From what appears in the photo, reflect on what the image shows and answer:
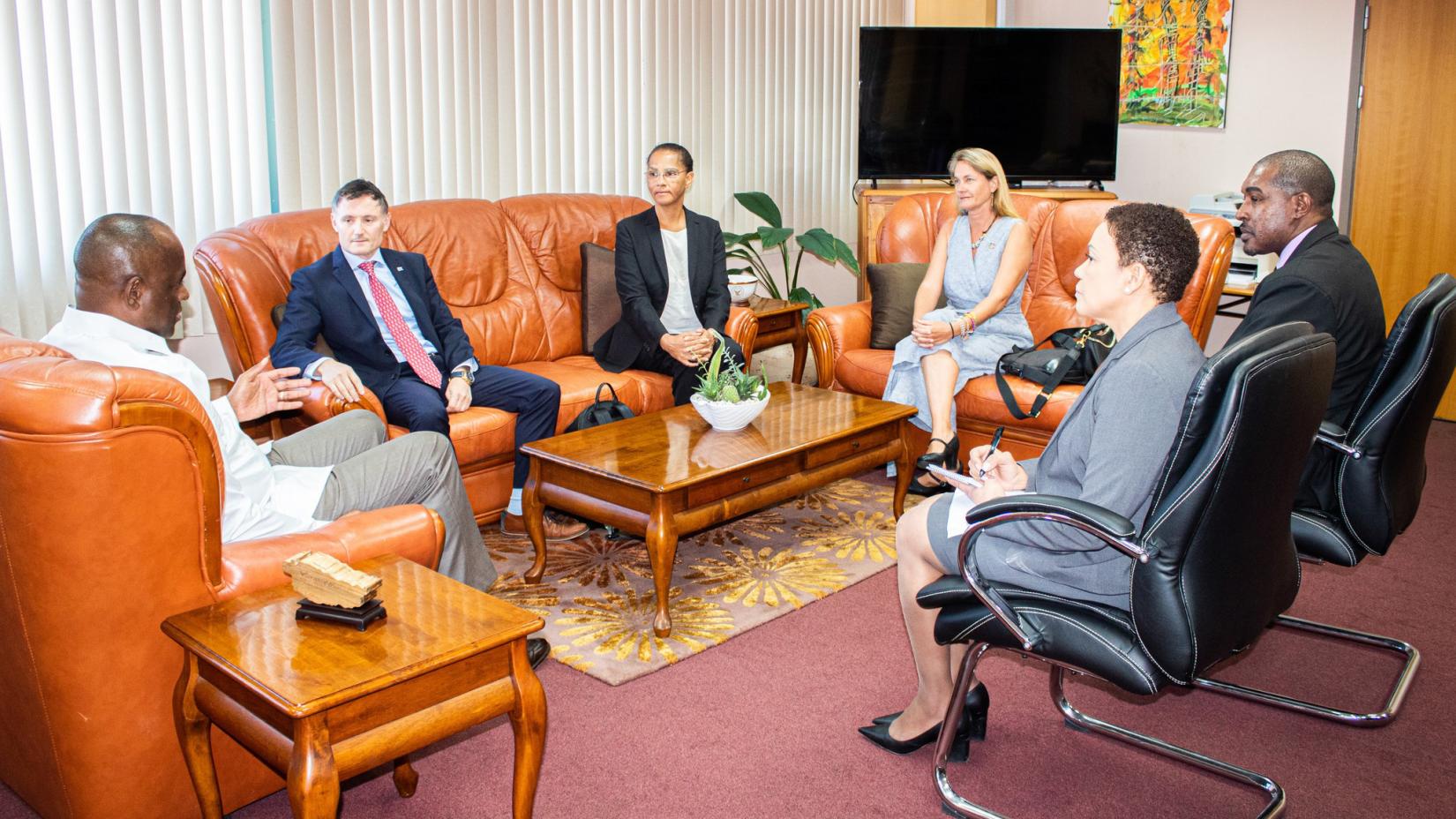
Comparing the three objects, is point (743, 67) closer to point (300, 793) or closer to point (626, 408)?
point (626, 408)

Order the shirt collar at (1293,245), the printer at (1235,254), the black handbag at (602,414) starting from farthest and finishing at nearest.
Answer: the printer at (1235,254) < the black handbag at (602,414) < the shirt collar at (1293,245)

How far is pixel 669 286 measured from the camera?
4.81 m

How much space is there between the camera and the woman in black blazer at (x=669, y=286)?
4.59 m

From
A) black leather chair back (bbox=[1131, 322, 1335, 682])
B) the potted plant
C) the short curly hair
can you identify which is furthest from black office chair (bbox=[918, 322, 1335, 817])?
the potted plant

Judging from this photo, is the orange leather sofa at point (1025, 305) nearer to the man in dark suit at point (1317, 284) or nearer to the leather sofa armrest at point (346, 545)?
the man in dark suit at point (1317, 284)

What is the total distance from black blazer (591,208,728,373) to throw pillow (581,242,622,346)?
0.19 feet

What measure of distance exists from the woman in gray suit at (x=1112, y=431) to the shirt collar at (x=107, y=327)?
166cm

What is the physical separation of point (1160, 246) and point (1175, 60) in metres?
4.83

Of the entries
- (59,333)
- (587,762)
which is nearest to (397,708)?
(587,762)

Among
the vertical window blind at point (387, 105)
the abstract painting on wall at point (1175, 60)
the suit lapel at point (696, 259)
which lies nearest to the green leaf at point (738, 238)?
the vertical window blind at point (387, 105)

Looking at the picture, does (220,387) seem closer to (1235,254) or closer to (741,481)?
(741,481)

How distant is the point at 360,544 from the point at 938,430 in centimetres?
258

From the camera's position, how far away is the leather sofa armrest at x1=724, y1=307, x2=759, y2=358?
4895 mm

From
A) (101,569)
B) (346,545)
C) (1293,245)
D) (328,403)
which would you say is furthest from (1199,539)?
(328,403)
